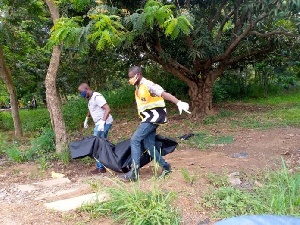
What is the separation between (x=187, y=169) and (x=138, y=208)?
197 cm

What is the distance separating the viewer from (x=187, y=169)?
16.8 feet

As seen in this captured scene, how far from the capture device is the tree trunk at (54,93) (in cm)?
601

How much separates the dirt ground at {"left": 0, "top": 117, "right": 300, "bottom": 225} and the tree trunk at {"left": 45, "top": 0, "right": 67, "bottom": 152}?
1.58 ft

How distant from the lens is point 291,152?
6.15m

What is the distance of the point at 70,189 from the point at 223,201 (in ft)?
6.28

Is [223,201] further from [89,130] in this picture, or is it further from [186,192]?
[89,130]

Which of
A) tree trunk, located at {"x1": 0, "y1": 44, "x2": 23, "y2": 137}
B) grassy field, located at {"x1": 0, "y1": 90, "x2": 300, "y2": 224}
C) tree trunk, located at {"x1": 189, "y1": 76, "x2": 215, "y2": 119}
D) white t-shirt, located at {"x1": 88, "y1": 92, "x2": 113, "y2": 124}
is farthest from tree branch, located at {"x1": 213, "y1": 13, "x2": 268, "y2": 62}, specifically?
tree trunk, located at {"x1": 0, "y1": 44, "x2": 23, "y2": 137}

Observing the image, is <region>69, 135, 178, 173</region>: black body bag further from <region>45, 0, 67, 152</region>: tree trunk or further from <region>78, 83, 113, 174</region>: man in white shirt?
<region>45, 0, 67, 152</region>: tree trunk

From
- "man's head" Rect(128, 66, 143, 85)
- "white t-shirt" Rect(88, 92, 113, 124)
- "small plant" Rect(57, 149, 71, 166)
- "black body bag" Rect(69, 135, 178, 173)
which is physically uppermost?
"man's head" Rect(128, 66, 143, 85)

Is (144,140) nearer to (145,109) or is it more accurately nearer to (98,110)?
(145,109)

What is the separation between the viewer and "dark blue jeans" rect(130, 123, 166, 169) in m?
4.37

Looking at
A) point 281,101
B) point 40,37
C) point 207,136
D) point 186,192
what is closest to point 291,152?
point 207,136

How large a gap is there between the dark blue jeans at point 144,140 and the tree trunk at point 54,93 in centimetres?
216

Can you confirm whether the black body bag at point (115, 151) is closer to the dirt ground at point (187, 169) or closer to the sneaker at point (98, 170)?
the dirt ground at point (187, 169)
